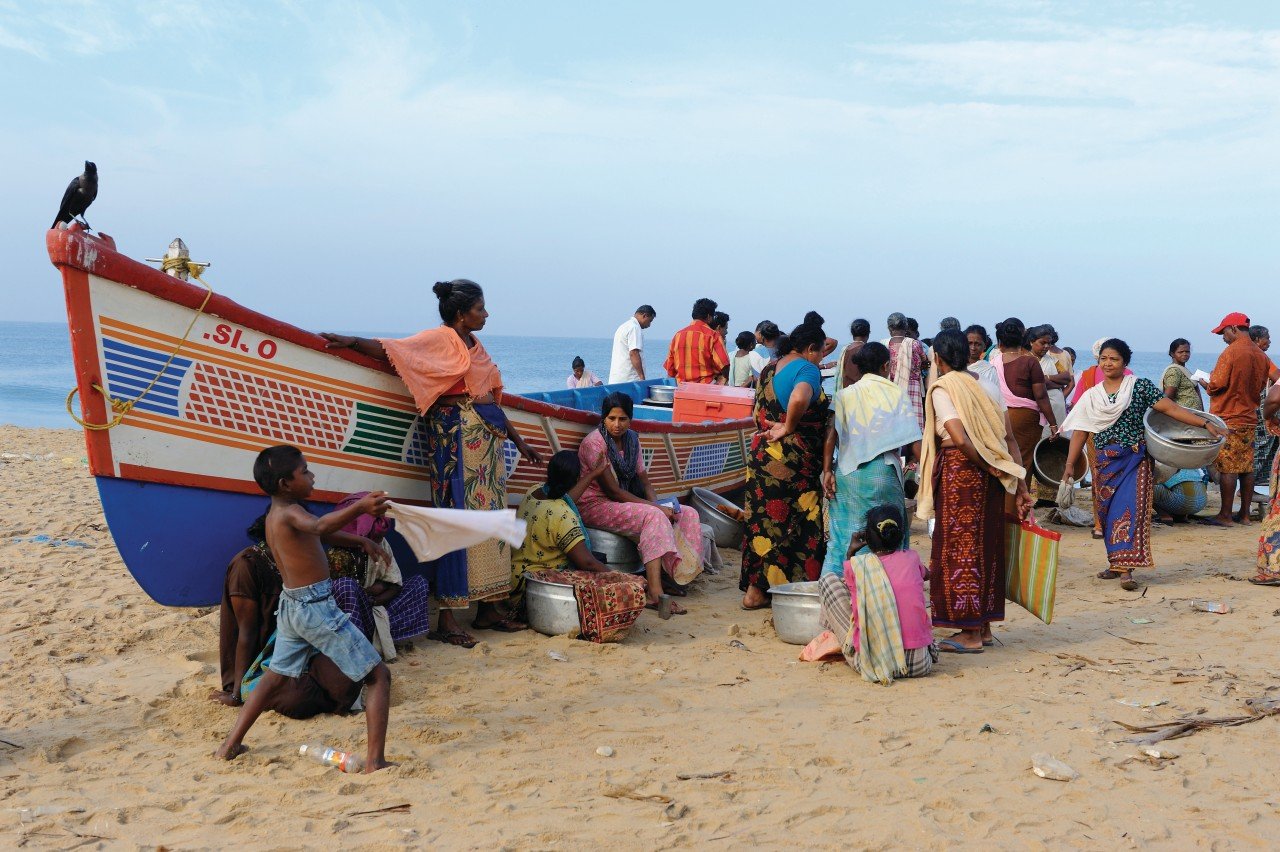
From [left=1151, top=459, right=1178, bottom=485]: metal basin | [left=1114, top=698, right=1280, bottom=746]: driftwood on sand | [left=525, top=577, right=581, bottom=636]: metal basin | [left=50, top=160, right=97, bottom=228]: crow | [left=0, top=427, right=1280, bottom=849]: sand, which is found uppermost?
[left=50, top=160, right=97, bottom=228]: crow

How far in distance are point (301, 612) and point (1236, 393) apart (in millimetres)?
8612

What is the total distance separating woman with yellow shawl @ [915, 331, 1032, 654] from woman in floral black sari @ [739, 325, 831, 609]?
0.80 m

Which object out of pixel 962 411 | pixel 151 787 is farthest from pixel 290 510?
pixel 962 411

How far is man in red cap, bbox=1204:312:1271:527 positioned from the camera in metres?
9.23

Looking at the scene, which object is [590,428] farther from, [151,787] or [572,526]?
[151,787]

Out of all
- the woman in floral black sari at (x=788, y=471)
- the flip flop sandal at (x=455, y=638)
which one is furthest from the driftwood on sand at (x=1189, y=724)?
the flip flop sandal at (x=455, y=638)

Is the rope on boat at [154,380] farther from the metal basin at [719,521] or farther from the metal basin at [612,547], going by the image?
the metal basin at [719,521]

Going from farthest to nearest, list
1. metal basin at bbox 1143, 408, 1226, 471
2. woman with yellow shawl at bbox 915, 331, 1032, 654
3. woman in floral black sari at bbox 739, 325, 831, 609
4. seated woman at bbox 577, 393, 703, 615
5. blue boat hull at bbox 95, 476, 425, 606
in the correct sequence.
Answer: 1. metal basin at bbox 1143, 408, 1226, 471
2. seated woman at bbox 577, 393, 703, 615
3. woman in floral black sari at bbox 739, 325, 831, 609
4. woman with yellow shawl at bbox 915, 331, 1032, 654
5. blue boat hull at bbox 95, 476, 425, 606

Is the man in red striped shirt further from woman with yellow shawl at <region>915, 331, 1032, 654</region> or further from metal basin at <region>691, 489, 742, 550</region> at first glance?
woman with yellow shawl at <region>915, 331, 1032, 654</region>

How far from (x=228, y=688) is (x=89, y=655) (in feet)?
3.63

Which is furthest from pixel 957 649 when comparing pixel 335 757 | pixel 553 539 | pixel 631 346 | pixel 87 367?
A: pixel 631 346

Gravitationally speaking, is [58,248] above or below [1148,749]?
above

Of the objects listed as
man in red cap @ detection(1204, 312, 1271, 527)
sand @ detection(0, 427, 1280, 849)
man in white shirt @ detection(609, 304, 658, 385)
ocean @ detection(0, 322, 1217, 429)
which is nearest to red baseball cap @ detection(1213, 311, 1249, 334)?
man in red cap @ detection(1204, 312, 1271, 527)

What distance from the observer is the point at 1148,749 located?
163 inches
